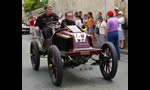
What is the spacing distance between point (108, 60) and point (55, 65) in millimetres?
1331

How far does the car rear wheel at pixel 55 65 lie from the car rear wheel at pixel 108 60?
1.22m

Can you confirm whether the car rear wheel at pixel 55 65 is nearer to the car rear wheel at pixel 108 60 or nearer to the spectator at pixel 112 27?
the car rear wheel at pixel 108 60

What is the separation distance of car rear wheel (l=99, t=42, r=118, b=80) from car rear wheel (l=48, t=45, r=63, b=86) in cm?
122

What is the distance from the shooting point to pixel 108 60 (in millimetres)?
5777

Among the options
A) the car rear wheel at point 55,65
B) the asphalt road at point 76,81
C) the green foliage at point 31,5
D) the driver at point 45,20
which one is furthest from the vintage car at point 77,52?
the green foliage at point 31,5

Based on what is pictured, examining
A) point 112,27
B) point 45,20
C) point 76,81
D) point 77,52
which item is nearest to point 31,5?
point 112,27

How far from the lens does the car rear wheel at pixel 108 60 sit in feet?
18.1

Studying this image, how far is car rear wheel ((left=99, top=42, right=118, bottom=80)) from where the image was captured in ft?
18.1

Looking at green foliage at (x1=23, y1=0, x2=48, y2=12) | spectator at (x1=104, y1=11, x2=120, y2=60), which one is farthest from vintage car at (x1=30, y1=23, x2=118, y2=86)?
green foliage at (x1=23, y1=0, x2=48, y2=12)
